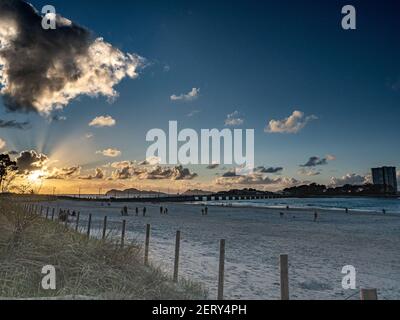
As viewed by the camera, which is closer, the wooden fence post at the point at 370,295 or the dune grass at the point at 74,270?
the wooden fence post at the point at 370,295

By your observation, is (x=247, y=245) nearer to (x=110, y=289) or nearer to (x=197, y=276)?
(x=197, y=276)

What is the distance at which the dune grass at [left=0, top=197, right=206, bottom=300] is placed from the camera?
6411 millimetres

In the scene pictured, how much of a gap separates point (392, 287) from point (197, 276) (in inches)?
222

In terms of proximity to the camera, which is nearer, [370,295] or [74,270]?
[370,295]

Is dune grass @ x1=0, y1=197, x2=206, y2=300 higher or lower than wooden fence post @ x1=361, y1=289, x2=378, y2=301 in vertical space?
lower

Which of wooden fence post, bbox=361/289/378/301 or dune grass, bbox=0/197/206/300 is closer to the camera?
→ wooden fence post, bbox=361/289/378/301

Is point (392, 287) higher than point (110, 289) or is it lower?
lower

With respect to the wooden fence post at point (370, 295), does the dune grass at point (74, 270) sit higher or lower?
lower

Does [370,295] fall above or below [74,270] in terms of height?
above

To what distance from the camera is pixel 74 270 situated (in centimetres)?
732

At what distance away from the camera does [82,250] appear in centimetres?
817

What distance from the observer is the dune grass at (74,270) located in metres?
6.41
